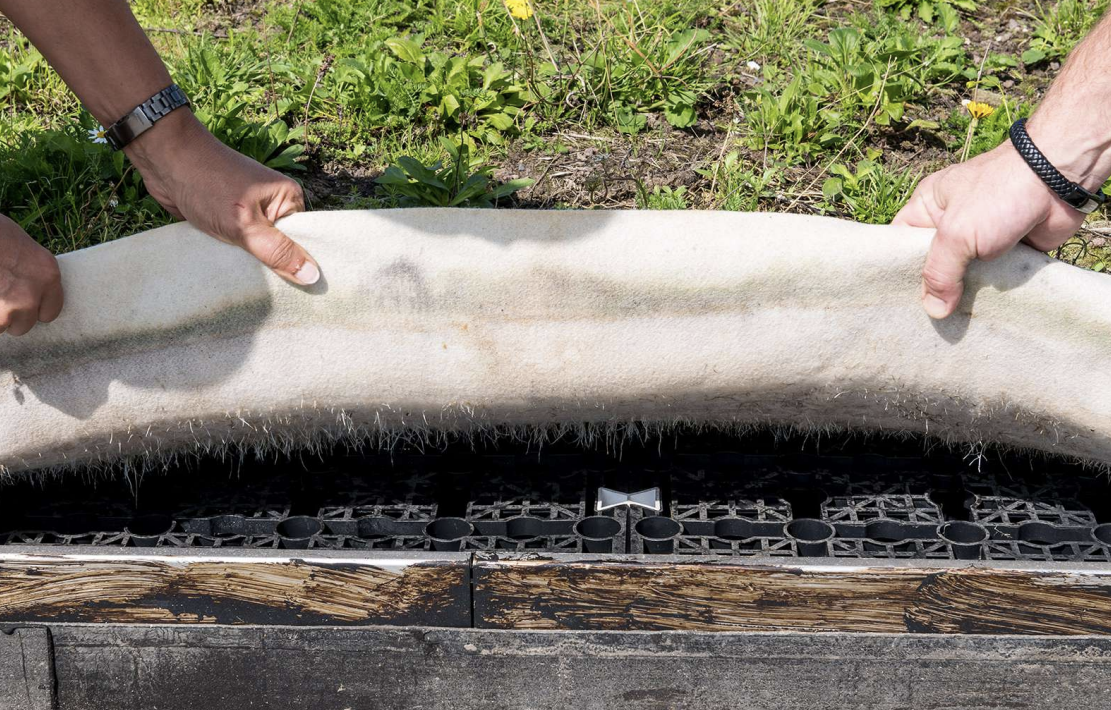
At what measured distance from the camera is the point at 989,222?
149cm

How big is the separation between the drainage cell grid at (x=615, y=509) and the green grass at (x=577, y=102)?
66 cm

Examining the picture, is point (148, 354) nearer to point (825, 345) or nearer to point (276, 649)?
point (276, 649)

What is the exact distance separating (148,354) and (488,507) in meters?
0.60

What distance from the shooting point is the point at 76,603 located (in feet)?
5.03

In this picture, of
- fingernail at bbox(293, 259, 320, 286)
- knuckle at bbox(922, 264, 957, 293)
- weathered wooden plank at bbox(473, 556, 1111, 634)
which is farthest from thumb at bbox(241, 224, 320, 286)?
knuckle at bbox(922, 264, 957, 293)

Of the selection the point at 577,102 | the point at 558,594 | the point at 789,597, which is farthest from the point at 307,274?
the point at 577,102

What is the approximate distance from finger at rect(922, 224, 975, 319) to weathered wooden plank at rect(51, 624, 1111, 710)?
19.6 inches

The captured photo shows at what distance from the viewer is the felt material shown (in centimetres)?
157

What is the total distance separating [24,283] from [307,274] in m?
0.42

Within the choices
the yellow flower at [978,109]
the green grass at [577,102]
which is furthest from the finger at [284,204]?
the yellow flower at [978,109]

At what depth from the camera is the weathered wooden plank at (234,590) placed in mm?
1488

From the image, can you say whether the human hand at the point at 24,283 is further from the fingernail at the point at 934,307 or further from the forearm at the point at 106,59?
the fingernail at the point at 934,307

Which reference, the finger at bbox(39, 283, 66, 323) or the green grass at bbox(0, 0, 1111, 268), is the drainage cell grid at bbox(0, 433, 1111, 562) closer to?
the finger at bbox(39, 283, 66, 323)

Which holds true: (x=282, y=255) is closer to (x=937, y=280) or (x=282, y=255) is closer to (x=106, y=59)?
(x=106, y=59)
